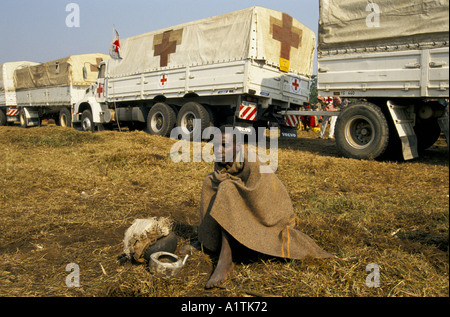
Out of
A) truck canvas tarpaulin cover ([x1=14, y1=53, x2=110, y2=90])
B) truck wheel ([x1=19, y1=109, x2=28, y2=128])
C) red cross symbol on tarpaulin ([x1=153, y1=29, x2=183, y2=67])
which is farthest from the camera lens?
→ truck wheel ([x1=19, y1=109, x2=28, y2=128])

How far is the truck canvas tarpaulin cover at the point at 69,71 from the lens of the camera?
1596 centimetres

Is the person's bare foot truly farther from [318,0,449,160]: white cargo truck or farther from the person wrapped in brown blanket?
[318,0,449,160]: white cargo truck

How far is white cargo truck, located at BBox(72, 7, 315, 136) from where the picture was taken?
8.99m

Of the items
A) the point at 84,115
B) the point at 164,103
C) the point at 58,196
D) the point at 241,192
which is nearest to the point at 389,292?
the point at 241,192

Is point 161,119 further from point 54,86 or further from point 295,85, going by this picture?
point 54,86

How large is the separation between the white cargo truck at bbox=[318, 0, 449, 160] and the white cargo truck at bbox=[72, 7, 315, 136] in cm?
175

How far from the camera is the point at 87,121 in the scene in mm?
14586

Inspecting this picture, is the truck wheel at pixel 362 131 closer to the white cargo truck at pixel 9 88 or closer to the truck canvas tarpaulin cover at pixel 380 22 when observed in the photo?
the truck canvas tarpaulin cover at pixel 380 22

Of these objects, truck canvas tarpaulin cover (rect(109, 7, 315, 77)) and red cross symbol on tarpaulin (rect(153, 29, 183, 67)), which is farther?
red cross symbol on tarpaulin (rect(153, 29, 183, 67))

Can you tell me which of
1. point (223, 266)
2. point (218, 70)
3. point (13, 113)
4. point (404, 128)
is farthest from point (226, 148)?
point (13, 113)

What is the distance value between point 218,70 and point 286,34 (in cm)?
194

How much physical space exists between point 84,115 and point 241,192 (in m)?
13.4

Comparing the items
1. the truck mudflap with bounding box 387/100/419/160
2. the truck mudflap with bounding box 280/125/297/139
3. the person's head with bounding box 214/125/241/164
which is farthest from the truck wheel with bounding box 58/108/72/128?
the person's head with bounding box 214/125/241/164

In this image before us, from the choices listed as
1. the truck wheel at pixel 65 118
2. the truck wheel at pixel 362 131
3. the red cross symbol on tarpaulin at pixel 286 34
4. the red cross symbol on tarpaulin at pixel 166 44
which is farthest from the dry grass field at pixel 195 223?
the truck wheel at pixel 65 118
